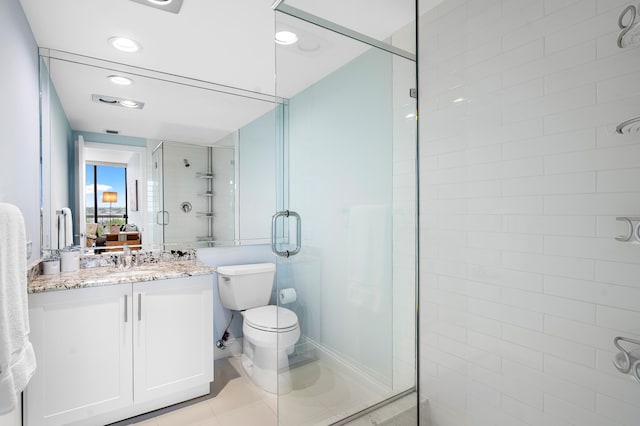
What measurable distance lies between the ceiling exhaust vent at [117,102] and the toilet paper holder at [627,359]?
2.94 meters

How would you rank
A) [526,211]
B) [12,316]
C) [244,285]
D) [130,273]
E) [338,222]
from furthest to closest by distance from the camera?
[244,285] < [130,273] < [338,222] < [526,211] < [12,316]

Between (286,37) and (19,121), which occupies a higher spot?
(286,37)

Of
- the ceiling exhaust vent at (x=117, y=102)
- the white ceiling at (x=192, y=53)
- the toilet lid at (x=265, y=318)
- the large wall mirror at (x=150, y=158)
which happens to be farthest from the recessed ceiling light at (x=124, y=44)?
the toilet lid at (x=265, y=318)

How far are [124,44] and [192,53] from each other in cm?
39

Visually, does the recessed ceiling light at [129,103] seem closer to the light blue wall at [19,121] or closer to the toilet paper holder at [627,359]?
the light blue wall at [19,121]

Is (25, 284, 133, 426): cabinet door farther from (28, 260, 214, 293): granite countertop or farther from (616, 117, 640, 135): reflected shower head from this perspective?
(616, 117, 640, 135): reflected shower head

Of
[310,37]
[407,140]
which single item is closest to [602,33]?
[407,140]

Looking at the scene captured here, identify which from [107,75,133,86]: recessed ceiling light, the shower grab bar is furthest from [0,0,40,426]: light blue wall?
the shower grab bar

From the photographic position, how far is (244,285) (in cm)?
258

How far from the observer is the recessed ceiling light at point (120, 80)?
225 cm

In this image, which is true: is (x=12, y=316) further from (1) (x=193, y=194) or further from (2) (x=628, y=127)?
(2) (x=628, y=127)

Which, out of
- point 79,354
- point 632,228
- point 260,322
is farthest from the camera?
point 260,322

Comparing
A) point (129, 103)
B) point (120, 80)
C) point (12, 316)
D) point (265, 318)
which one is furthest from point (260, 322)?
point (120, 80)

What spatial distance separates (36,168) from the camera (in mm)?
1927
